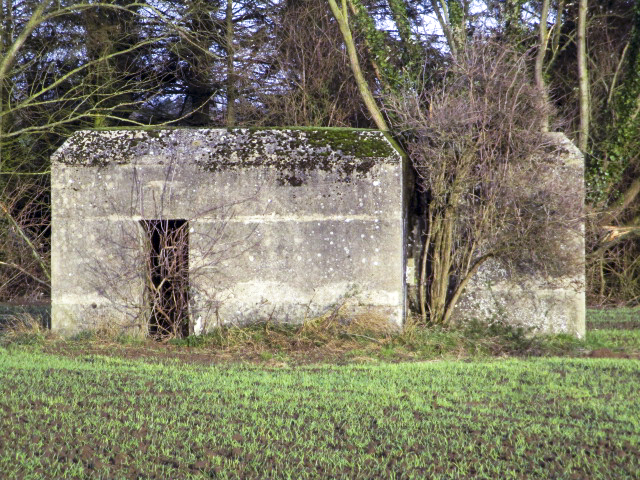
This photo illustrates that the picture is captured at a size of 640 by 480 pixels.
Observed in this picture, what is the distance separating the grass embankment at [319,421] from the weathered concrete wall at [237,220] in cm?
189

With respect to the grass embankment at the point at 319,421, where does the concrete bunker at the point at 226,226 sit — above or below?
above

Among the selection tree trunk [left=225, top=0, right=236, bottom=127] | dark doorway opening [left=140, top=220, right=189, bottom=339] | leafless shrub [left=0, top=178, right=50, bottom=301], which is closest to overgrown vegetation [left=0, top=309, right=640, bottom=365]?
dark doorway opening [left=140, top=220, right=189, bottom=339]

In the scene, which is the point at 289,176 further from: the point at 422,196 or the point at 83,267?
the point at 83,267

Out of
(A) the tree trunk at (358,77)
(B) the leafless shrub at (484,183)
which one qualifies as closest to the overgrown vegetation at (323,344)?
(B) the leafless shrub at (484,183)

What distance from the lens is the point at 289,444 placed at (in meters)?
5.21

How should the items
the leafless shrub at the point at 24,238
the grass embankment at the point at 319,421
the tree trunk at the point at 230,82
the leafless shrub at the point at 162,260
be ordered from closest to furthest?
the grass embankment at the point at 319,421 → the leafless shrub at the point at 162,260 → the leafless shrub at the point at 24,238 → the tree trunk at the point at 230,82

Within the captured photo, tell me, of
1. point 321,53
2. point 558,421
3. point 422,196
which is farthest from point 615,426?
point 321,53

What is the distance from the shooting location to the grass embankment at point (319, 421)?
4750mm

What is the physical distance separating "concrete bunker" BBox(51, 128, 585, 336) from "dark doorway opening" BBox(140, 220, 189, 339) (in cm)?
2

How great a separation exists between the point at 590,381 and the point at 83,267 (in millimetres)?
6458

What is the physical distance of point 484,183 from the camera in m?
10.5

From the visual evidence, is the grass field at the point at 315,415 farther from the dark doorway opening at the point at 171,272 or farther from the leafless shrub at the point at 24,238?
the leafless shrub at the point at 24,238

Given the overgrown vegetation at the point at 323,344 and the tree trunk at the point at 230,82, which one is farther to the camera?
the tree trunk at the point at 230,82

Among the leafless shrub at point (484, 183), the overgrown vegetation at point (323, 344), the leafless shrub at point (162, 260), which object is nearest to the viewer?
the overgrown vegetation at point (323, 344)
